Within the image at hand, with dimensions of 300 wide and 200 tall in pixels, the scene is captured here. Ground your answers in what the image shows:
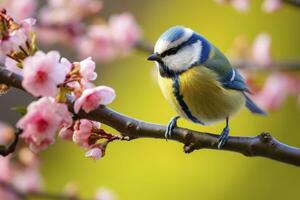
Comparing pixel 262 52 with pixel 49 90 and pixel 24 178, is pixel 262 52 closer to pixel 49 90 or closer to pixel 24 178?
pixel 24 178

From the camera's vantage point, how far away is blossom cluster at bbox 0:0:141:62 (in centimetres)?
196

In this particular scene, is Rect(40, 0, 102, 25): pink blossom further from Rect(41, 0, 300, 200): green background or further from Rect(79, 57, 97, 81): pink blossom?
Rect(79, 57, 97, 81): pink blossom

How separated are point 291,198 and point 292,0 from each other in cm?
151

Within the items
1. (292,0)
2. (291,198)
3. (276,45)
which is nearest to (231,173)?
(291,198)

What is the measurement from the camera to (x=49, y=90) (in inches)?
35.2

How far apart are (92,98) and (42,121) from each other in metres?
0.08

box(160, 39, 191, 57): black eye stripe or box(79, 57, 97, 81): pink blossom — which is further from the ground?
box(160, 39, 191, 57): black eye stripe

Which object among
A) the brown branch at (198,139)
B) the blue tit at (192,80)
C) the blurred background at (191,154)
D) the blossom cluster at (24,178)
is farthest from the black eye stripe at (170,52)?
the blurred background at (191,154)

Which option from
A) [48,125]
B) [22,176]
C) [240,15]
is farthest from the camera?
[240,15]

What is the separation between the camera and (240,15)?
10.5 ft

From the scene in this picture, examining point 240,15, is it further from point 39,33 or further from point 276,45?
point 39,33

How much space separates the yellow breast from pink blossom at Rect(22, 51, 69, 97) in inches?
16.3

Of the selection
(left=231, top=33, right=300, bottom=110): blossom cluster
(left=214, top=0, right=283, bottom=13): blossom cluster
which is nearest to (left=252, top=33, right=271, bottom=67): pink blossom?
(left=231, top=33, right=300, bottom=110): blossom cluster

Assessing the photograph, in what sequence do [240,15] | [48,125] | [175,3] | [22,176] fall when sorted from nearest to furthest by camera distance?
[48,125], [22,176], [240,15], [175,3]
